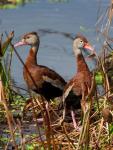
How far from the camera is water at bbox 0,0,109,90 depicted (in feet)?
33.1

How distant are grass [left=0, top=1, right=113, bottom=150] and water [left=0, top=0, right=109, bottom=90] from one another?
152 centimetres

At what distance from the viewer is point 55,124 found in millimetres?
5289

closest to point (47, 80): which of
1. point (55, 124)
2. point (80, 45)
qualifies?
point (80, 45)

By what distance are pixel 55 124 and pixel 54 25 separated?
892cm

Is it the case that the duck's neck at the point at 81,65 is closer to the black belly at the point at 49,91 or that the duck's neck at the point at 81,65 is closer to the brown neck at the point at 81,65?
the brown neck at the point at 81,65

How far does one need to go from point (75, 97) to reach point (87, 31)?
6540 mm

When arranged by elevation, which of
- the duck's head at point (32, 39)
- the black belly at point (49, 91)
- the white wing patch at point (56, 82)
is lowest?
the black belly at point (49, 91)

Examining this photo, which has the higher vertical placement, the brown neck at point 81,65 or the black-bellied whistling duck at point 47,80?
the brown neck at point 81,65

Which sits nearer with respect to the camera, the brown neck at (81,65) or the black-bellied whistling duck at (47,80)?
the brown neck at (81,65)

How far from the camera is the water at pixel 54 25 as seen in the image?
33.1 feet

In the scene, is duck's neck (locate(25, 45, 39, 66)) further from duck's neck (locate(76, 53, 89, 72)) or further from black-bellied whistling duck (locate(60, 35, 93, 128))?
black-bellied whistling duck (locate(60, 35, 93, 128))

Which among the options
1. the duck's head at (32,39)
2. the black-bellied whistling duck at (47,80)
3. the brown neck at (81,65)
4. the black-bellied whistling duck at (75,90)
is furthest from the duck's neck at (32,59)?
the black-bellied whistling duck at (75,90)

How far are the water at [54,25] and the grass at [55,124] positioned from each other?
152cm

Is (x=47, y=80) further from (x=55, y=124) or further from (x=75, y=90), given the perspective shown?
A: (x=55, y=124)
